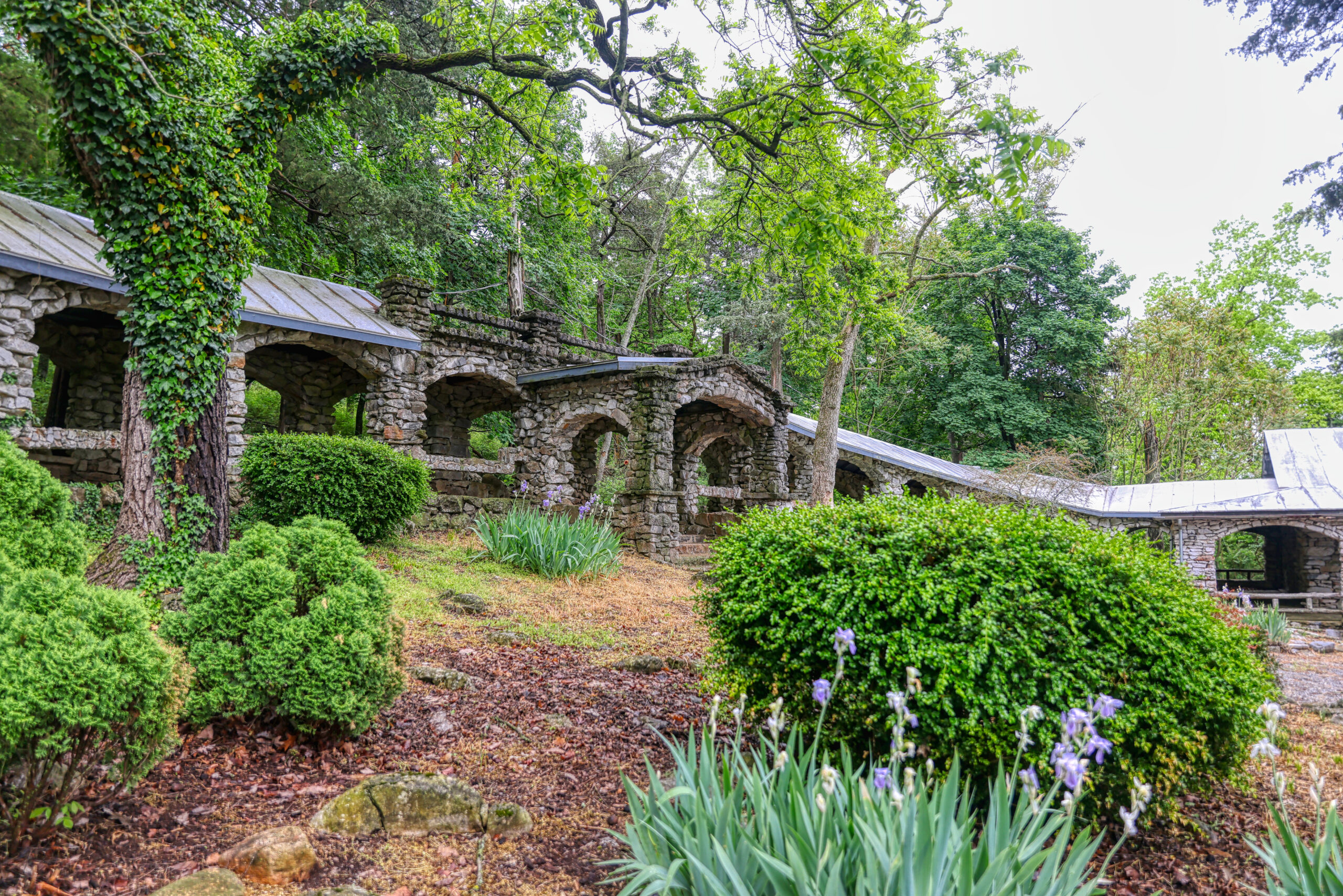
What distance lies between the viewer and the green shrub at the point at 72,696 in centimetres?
226

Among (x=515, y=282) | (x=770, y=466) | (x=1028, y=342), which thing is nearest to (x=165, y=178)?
(x=515, y=282)

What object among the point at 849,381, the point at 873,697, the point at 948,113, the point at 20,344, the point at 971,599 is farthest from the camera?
→ the point at 849,381

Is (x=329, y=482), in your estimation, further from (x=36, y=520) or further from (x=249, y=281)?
(x=36, y=520)

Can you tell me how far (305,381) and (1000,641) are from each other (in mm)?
13920

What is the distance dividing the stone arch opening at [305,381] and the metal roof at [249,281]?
234cm

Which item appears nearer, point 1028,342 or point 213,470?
point 213,470

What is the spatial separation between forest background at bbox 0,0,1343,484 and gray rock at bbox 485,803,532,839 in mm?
6492

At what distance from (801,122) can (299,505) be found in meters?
6.99

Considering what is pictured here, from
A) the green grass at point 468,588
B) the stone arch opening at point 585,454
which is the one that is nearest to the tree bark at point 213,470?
the green grass at point 468,588

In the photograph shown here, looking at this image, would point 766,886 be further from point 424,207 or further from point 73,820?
point 424,207

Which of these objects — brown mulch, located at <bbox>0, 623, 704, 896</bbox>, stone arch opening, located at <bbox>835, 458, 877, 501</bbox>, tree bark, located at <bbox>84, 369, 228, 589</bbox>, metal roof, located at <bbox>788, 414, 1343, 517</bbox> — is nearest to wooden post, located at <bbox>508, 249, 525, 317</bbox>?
metal roof, located at <bbox>788, 414, 1343, 517</bbox>

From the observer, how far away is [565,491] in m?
12.9

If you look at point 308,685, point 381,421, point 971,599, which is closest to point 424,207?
point 381,421

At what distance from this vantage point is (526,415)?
13.8m
